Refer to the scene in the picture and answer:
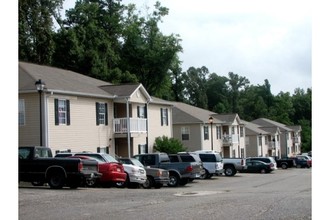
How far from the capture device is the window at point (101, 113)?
36.3 m

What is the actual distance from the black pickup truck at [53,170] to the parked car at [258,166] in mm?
31293

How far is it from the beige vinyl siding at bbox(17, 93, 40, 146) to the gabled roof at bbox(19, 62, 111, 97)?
0.60 meters

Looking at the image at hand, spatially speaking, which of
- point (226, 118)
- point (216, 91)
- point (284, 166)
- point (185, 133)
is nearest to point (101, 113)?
point (185, 133)

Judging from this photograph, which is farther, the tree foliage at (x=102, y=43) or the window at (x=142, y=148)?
the tree foliage at (x=102, y=43)

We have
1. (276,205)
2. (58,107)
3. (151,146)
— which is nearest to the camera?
(276,205)

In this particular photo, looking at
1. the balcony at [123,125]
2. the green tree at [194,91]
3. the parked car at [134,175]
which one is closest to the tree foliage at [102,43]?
the balcony at [123,125]

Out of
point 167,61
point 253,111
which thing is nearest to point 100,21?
point 167,61

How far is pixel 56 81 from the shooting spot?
33.5m

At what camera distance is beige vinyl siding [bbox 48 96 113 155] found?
31489mm

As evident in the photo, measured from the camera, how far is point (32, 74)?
106 feet

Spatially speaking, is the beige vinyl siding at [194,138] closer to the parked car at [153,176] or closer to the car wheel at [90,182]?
the parked car at [153,176]

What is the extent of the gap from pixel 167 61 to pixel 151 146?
18792 mm

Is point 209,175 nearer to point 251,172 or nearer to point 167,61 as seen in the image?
point 251,172
